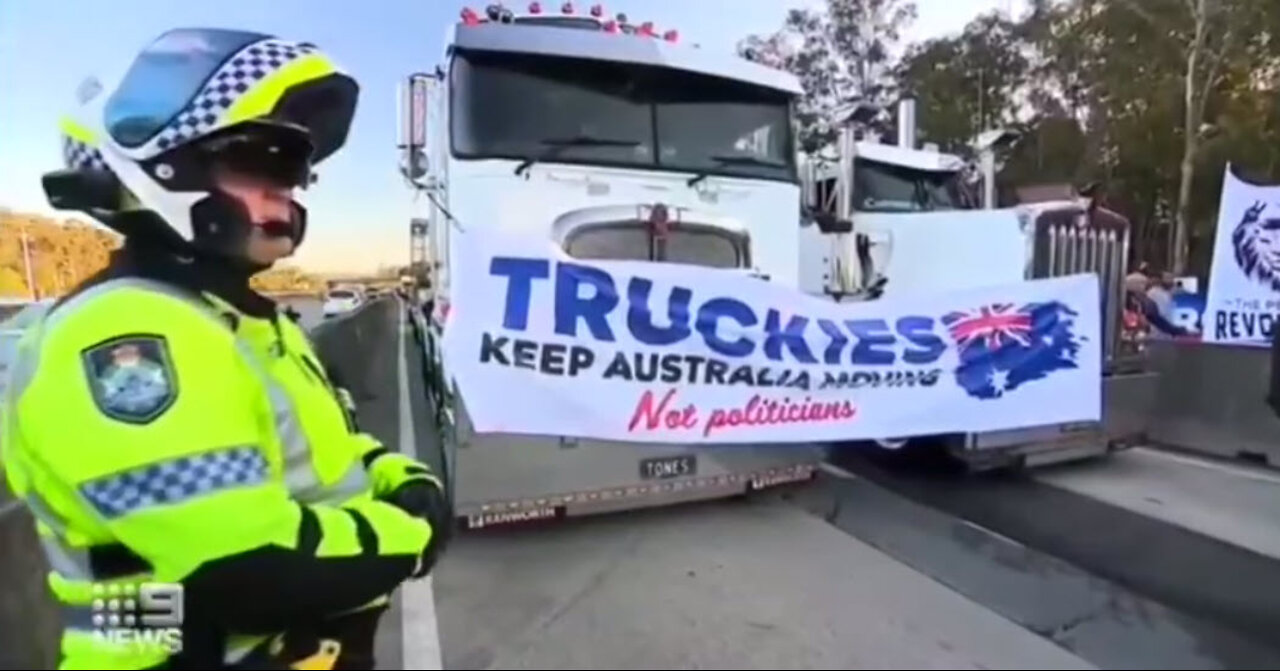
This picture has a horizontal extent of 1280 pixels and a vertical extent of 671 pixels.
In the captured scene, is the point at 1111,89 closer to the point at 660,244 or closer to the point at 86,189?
the point at 660,244

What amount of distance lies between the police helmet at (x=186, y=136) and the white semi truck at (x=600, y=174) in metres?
3.84

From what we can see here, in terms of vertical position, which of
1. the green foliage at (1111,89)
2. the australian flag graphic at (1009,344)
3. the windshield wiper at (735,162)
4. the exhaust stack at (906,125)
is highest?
the green foliage at (1111,89)

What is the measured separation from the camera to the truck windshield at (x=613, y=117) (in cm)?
645

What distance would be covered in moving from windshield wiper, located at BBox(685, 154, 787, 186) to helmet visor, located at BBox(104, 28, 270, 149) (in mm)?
5074

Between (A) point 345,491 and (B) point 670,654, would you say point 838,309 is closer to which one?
(B) point 670,654

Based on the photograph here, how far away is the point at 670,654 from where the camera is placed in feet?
11.7

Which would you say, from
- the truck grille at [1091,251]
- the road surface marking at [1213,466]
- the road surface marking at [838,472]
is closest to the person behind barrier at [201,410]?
the road surface marking at [838,472]

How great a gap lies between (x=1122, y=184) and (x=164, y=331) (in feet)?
129

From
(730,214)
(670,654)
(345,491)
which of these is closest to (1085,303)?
(730,214)

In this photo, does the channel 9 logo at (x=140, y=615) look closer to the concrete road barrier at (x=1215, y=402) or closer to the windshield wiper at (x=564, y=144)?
the windshield wiper at (x=564, y=144)

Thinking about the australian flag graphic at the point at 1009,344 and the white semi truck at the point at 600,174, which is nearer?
the white semi truck at the point at 600,174

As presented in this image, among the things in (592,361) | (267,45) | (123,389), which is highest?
(267,45)

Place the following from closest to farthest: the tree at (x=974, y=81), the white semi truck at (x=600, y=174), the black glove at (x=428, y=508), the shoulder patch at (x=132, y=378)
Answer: the shoulder patch at (x=132, y=378)
the black glove at (x=428, y=508)
the white semi truck at (x=600, y=174)
the tree at (x=974, y=81)

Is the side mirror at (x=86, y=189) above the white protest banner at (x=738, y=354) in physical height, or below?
above
